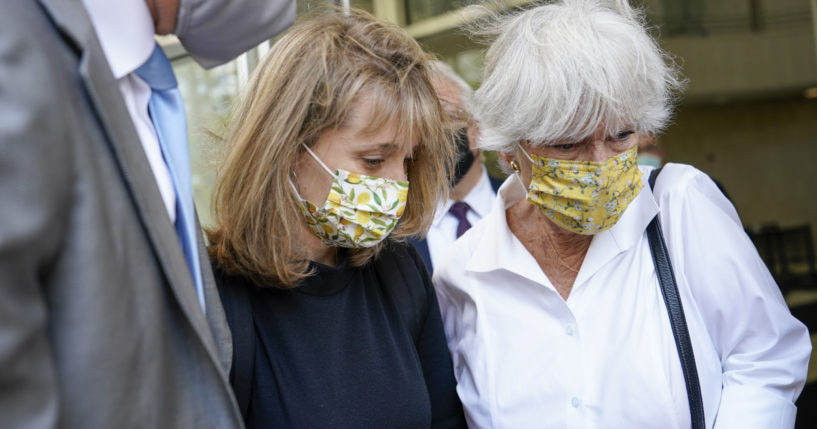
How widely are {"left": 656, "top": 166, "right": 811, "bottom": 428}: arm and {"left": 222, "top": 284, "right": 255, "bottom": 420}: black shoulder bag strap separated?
3.46 feet

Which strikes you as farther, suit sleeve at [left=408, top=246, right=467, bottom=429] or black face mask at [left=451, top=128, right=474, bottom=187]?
black face mask at [left=451, top=128, right=474, bottom=187]

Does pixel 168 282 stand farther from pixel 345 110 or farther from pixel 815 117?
pixel 815 117

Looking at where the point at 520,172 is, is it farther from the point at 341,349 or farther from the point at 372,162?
the point at 341,349

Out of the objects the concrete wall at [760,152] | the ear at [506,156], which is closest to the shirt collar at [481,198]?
the ear at [506,156]

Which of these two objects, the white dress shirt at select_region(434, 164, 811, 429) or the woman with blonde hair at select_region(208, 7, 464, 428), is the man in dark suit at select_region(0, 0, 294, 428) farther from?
the white dress shirt at select_region(434, 164, 811, 429)

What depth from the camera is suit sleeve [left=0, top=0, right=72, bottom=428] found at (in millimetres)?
731

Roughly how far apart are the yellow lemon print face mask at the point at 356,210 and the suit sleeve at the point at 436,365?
0.26 m

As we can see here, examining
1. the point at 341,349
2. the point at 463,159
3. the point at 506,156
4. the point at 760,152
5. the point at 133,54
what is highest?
the point at 133,54

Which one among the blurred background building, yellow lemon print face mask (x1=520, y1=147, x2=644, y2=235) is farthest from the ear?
the blurred background building

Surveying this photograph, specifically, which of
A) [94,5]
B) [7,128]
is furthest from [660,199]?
[7,128]

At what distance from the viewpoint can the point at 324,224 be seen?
177 cm

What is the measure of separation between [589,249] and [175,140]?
1.24 m

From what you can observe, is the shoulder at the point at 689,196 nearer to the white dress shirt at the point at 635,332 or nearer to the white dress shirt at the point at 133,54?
the white dress shirt at the point at 635,332

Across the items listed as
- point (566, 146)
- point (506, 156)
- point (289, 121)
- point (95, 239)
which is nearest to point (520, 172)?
point (506, 156)
